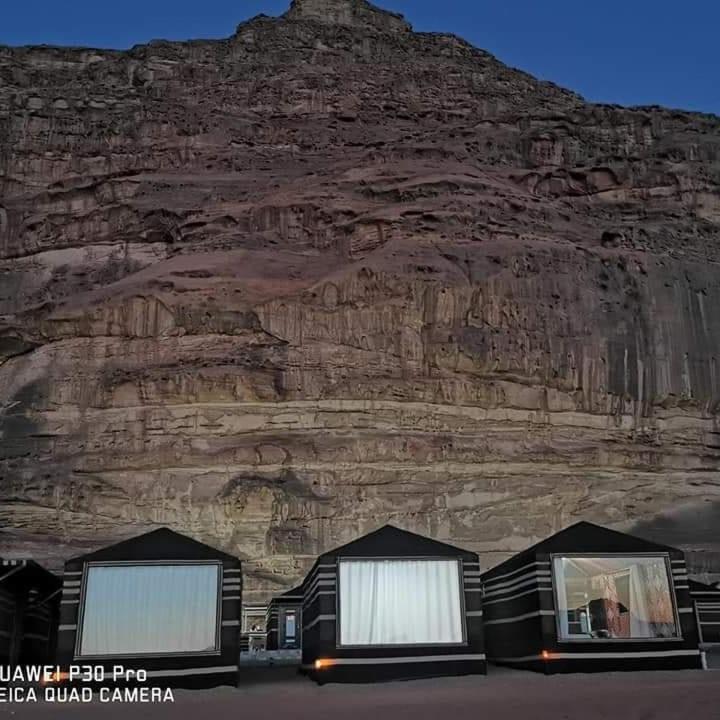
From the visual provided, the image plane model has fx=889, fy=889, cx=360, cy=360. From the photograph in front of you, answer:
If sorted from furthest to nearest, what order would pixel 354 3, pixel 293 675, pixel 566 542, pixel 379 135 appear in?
pixel 354 3 → pixel 379 135 → pixel 293 675 → pixel 566 542

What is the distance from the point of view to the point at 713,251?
5369cm

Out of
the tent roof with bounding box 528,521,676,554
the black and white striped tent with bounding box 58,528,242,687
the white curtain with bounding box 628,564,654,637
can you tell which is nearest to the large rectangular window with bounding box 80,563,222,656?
the black and white striped tent with bounding box 58,528,242,687

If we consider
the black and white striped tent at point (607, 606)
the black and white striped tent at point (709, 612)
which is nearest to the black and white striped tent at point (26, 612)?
the black and white striped tent at point (607, 606)

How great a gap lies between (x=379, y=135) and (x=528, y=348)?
2265cm

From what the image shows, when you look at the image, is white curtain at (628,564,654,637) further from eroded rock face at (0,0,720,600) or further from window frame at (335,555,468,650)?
eroded rock face at (0,0,720,600)

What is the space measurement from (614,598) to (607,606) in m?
0.21

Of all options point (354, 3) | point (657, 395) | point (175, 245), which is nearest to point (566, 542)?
point (657, 395)

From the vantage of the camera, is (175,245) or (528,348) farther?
(175,245)

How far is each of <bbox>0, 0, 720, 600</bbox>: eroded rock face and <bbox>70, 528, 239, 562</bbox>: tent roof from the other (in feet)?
70.7

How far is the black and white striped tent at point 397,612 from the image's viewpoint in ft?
54.3

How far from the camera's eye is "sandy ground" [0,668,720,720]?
1110 cm

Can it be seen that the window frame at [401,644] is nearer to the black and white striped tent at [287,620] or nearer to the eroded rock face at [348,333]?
the black and white striped tent at [287,620]

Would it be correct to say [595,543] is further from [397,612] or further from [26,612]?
[26,612]

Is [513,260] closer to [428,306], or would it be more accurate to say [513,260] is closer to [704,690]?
[428,306]
